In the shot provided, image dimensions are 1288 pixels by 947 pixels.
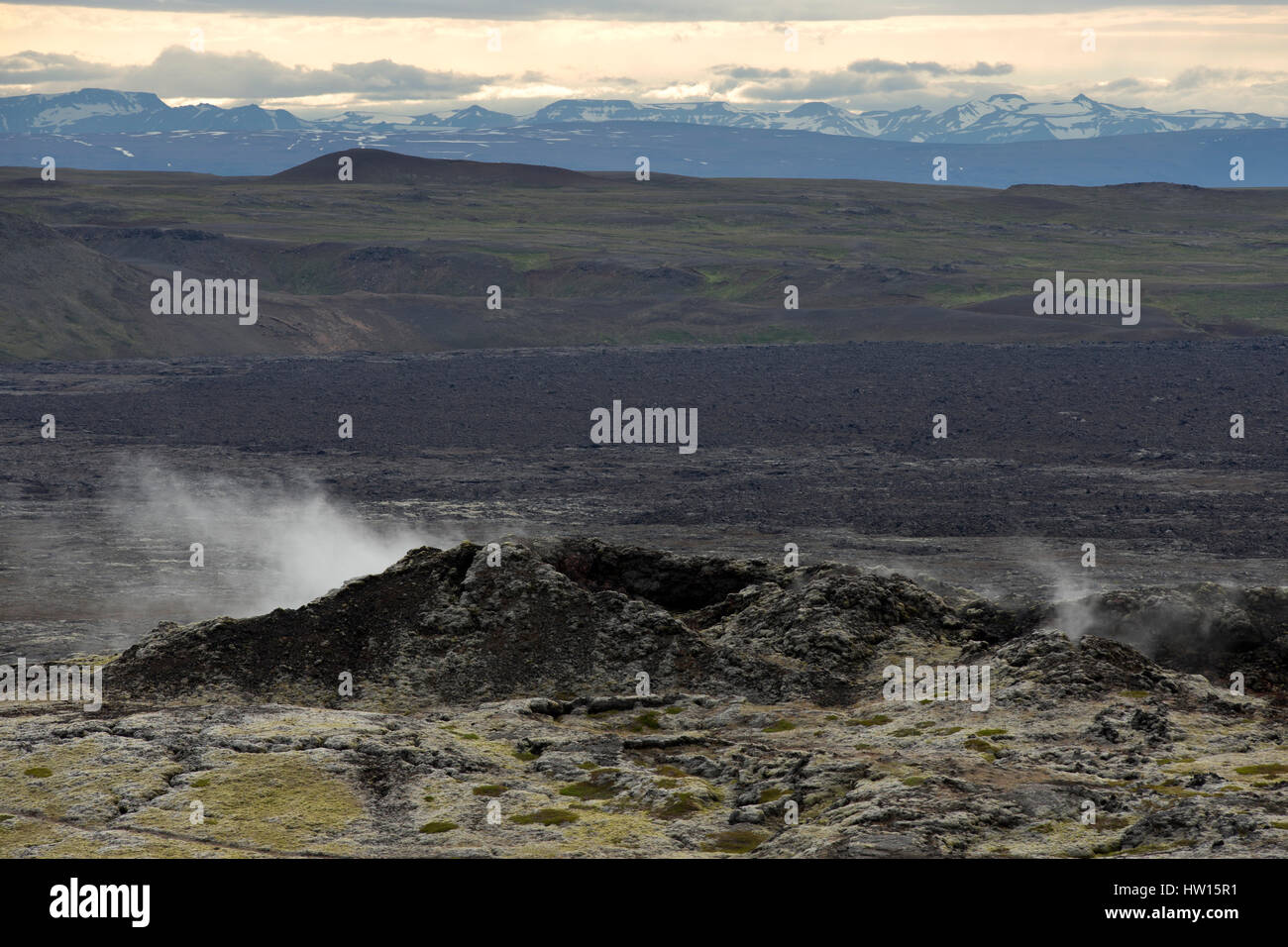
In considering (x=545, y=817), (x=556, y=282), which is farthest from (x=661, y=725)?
(x=556, y=282)

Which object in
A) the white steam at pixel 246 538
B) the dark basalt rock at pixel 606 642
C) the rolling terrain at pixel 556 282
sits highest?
the rolling terrain at pixel 556 282

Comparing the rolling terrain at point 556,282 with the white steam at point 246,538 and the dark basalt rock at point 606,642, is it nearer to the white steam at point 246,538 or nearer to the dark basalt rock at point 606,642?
the white steam at point 246,538

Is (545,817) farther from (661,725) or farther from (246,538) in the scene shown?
(246,538)

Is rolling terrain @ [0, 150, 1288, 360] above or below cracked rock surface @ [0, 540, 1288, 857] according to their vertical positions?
above

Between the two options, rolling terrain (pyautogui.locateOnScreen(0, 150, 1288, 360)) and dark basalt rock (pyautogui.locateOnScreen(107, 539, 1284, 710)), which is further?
rolling terrain (pyautogui.locateOnScreen(0, 150, 1288, 360))

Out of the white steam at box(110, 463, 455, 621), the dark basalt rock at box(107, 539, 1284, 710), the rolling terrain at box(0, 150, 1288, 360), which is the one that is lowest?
the white steam at box(110, 463, 455, 621)

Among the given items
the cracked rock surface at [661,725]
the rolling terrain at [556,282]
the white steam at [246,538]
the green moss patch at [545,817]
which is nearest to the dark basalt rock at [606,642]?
the cracked rock surface at [661,725]

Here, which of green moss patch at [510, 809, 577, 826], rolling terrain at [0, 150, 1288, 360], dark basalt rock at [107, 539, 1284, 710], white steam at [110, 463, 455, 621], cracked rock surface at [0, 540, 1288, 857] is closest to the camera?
cracked rock surface at [0, 540, 1288, 857]

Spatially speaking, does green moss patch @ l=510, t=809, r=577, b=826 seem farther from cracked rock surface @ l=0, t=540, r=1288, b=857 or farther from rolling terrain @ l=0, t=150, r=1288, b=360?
rolling terrain @ l=0, t=150, r=1288, b=360

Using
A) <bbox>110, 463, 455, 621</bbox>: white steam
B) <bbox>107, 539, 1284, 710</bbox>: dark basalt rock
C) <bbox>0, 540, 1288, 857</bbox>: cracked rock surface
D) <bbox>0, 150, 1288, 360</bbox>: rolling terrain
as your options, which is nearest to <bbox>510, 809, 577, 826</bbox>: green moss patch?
<bbox>0, 540, 1288, 857</bbox>: cracked rock surface

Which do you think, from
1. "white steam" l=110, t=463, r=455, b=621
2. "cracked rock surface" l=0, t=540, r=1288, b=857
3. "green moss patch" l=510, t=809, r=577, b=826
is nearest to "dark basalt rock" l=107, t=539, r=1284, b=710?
"cracked rock surface" l=0, t=540, r=1288, b=857

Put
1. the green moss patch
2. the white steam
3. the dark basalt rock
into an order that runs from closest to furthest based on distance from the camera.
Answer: the green moss patch → the dark basalt rock → the white steam
